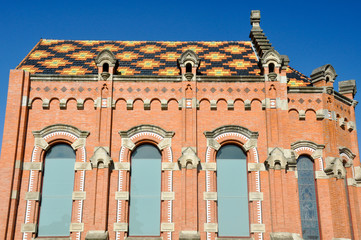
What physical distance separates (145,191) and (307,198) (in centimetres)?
699

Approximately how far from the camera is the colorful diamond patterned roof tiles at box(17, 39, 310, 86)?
23.5 m

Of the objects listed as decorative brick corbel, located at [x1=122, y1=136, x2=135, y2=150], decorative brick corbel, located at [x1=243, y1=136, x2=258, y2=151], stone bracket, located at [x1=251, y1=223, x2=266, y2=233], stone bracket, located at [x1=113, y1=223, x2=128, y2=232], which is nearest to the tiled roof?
decorative brick corbel, located at [x1=243, y1=136, x2=258, y2=151]

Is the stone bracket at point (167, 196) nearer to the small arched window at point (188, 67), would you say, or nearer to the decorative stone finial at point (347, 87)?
the small arched window at point (188, 67)

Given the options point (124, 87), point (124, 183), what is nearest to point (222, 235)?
point (124, 183)

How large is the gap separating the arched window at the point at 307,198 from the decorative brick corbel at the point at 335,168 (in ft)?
2.34

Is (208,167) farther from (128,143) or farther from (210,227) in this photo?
(128,143)

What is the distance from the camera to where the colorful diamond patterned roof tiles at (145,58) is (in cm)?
2347

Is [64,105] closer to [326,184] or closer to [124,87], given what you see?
[124,87]

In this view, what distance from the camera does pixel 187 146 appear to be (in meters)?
20.0

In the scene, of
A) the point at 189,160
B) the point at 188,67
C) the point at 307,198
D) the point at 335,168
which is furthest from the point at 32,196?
the point at 335,168

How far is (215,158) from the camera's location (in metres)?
20.2

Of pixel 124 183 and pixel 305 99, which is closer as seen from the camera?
pixel 124 183

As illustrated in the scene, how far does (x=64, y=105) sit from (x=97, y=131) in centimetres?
197

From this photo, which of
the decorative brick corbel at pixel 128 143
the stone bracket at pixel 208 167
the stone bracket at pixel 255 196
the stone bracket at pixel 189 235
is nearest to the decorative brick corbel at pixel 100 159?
the decorative brick corbel at pixel 128 143
